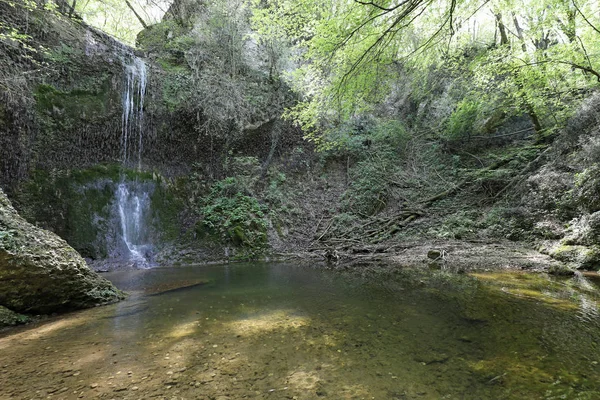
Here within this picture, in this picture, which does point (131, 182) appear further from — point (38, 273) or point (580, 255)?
point (580, 255)

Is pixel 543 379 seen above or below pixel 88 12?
below

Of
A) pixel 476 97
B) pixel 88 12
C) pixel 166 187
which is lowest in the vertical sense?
pixel 166 187

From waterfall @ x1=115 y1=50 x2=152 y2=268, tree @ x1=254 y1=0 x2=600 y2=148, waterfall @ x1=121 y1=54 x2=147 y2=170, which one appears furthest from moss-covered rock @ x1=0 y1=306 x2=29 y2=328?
waterfall @ x1=121 y1=54 x2=147 y2=170

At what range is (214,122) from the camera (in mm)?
12773

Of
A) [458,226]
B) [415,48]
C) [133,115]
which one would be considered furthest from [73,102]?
[458,226]

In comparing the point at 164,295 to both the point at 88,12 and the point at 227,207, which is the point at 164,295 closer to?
the point at 227,207

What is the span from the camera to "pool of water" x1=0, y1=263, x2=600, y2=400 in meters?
2.02

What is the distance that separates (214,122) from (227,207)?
3.97 meters

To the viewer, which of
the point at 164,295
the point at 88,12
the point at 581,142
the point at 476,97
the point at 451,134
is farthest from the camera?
the point at 451,134

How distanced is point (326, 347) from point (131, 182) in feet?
34.4

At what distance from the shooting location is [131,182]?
1072cm

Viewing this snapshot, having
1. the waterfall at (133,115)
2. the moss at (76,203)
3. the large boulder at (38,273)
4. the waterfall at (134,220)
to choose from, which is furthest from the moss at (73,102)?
the large boulder at (38,273)

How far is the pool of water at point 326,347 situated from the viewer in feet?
6.63

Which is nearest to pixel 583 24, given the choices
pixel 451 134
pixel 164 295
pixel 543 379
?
pixel 451 134
